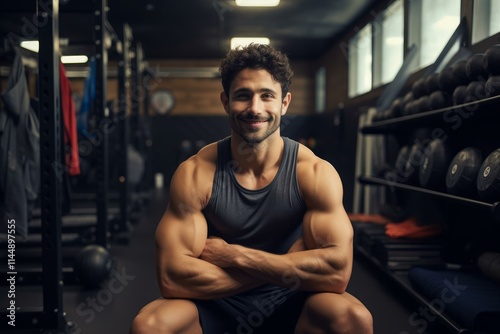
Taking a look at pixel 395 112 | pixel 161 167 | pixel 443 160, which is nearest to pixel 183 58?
pixel 161 167

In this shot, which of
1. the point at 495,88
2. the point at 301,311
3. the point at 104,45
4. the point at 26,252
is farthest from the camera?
the point at 26,252

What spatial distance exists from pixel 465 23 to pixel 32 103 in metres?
2.47

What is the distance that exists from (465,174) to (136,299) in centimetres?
166

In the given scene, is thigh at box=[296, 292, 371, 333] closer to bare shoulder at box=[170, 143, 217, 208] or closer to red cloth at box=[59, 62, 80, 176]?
bare shoulder at box=[170, 143, 217, 208]

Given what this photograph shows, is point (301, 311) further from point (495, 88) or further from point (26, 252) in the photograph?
point (26, 252)

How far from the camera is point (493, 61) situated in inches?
75.0

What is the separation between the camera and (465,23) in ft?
9.04

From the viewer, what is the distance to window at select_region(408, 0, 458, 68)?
10.6 ft

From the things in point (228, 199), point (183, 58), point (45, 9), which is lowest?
point (228, 199)

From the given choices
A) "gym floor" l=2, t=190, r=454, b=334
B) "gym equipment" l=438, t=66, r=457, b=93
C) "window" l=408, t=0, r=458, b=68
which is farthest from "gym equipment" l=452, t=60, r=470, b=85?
"gym floor" l=2, t=190, r=454, b=334

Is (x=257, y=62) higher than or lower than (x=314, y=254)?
higher

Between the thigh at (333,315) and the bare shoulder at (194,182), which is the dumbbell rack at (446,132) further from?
the bare shoulder at (194,182)

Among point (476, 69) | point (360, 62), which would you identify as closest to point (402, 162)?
point (476, 69)

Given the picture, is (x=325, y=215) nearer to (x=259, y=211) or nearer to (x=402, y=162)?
(x=259, y=211)
